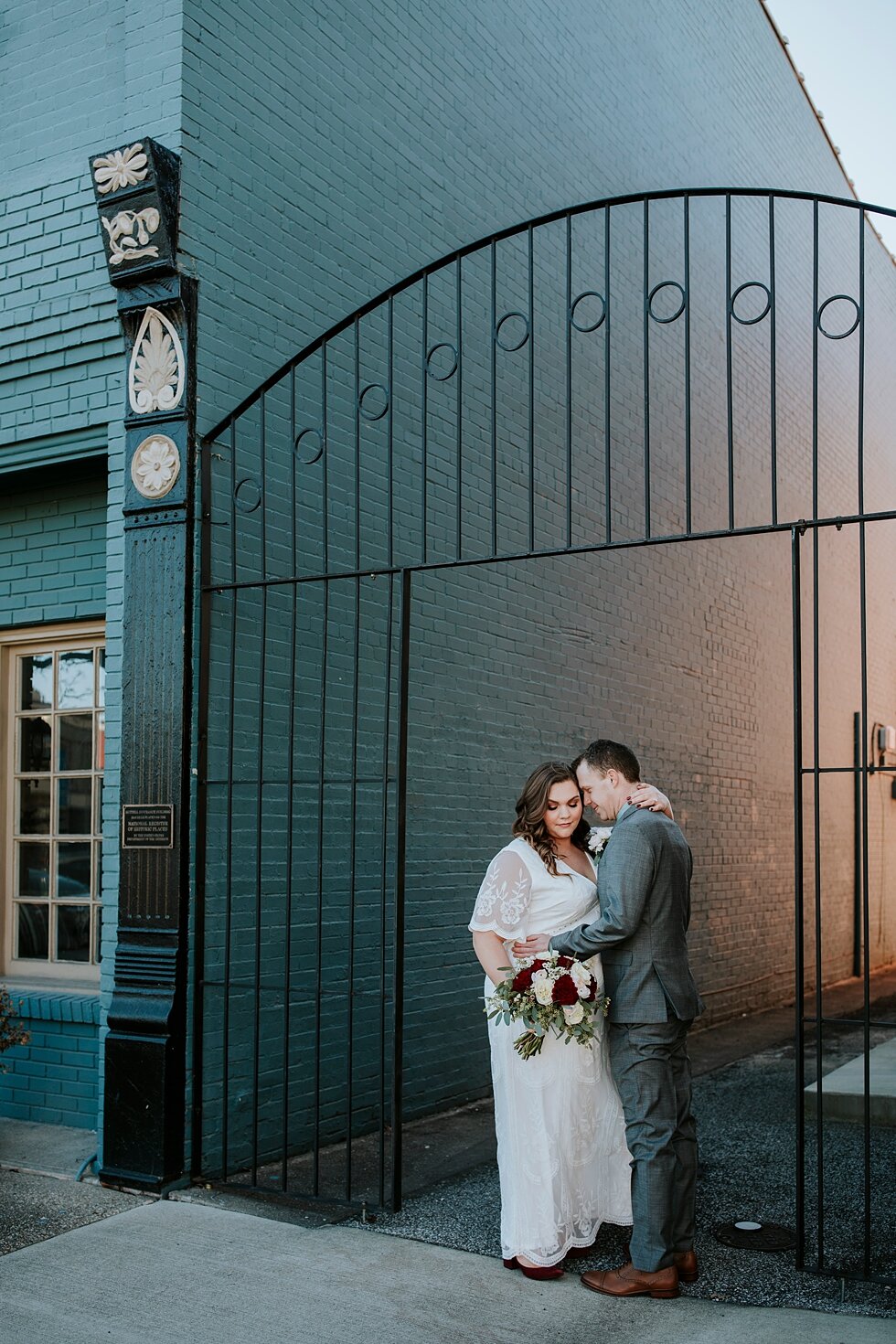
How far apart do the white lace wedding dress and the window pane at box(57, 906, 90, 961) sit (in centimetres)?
293

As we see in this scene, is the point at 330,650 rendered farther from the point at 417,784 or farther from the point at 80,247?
the point at 80,247

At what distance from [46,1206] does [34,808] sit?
95.1 inches

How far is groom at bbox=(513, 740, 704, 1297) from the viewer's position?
473cm

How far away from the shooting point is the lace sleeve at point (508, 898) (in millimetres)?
5090

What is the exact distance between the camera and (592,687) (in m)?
9.88

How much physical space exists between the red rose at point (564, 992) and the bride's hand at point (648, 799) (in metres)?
0.73

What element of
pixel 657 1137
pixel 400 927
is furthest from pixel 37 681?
pixel 657 1137

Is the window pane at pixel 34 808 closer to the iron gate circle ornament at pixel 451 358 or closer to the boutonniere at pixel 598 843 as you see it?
the iron gate circle ornament at pixel 451 358

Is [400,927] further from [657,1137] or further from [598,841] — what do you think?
[657,1137]

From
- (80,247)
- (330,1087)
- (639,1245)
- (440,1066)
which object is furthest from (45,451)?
(639,1245)

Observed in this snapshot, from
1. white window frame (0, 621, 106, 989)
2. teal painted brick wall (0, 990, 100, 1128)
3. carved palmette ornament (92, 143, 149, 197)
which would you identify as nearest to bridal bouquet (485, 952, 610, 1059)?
teal painted brick wall (0, 990, 100, 1128)

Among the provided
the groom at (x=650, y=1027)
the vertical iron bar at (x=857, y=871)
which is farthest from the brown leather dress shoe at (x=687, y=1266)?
the vertical iron bar at (x=857, y=871)

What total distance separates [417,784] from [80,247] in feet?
11.5

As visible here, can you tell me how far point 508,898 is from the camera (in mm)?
5086
